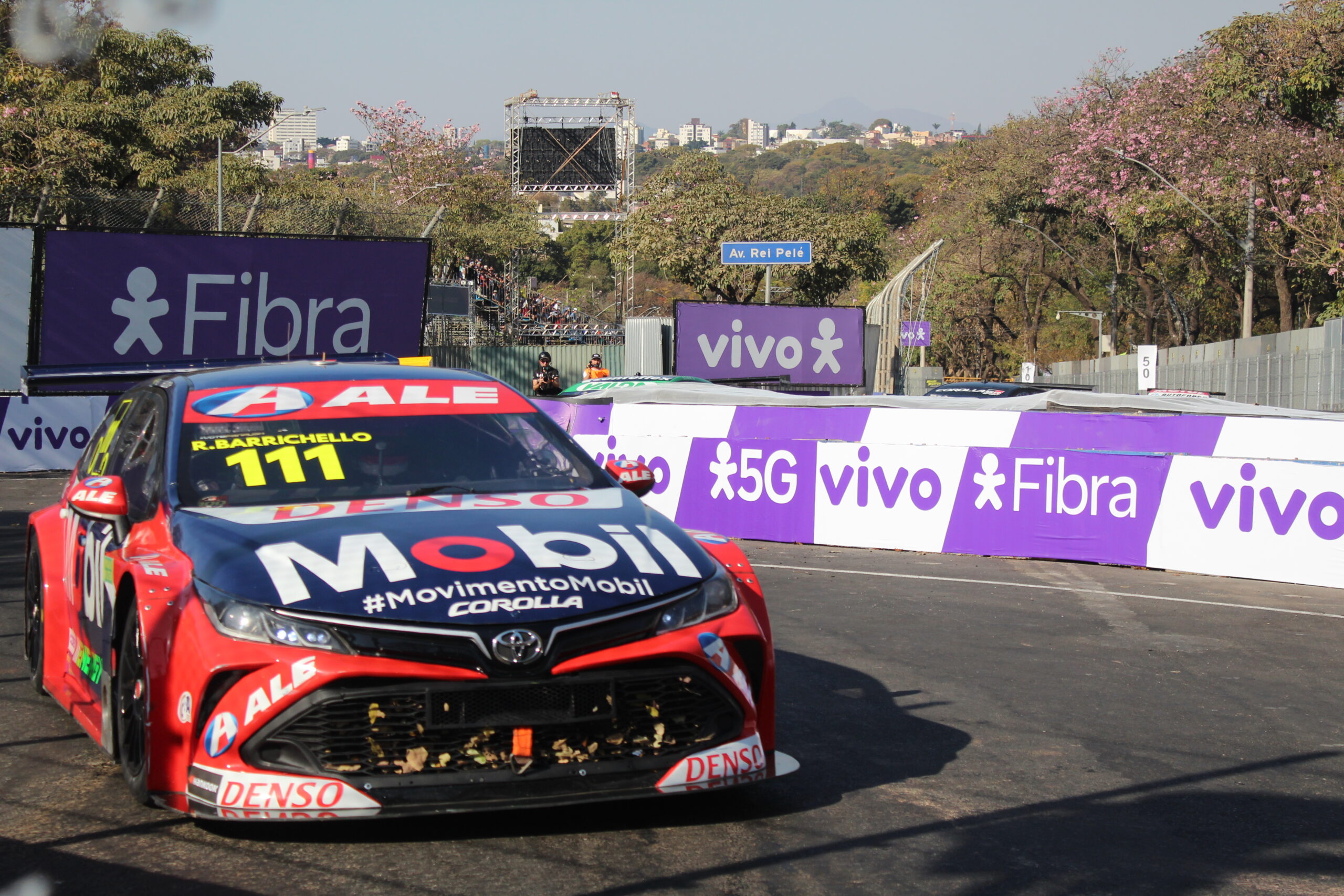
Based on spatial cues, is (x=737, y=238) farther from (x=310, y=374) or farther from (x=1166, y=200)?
(x=310, y=374)

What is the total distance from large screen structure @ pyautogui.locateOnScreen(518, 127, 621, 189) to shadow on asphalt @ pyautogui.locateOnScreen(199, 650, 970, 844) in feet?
390

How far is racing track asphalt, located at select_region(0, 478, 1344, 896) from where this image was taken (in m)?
4.05

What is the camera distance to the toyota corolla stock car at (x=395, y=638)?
13.1 ft

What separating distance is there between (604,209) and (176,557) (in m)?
160

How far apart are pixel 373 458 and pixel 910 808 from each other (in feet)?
7.56

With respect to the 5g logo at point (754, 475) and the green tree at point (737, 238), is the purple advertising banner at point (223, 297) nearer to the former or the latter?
the 5g logo at point (754, 475)

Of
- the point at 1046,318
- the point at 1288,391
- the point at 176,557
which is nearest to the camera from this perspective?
the point at 176,557

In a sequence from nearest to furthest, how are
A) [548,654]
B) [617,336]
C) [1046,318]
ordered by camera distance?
[548,654] < [617,336] < [1046,318]

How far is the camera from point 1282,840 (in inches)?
178

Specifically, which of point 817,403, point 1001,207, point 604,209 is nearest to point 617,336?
point 1001,207

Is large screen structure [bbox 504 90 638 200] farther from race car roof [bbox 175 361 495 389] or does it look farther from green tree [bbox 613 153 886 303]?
race car roof [bbox 175 361 495 389]

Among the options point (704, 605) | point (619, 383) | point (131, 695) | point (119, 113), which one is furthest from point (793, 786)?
point (119, 113)

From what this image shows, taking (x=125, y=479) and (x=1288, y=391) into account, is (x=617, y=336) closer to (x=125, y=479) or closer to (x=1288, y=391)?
(x=1288, y=391)

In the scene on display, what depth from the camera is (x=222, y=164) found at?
40812 millimetres
